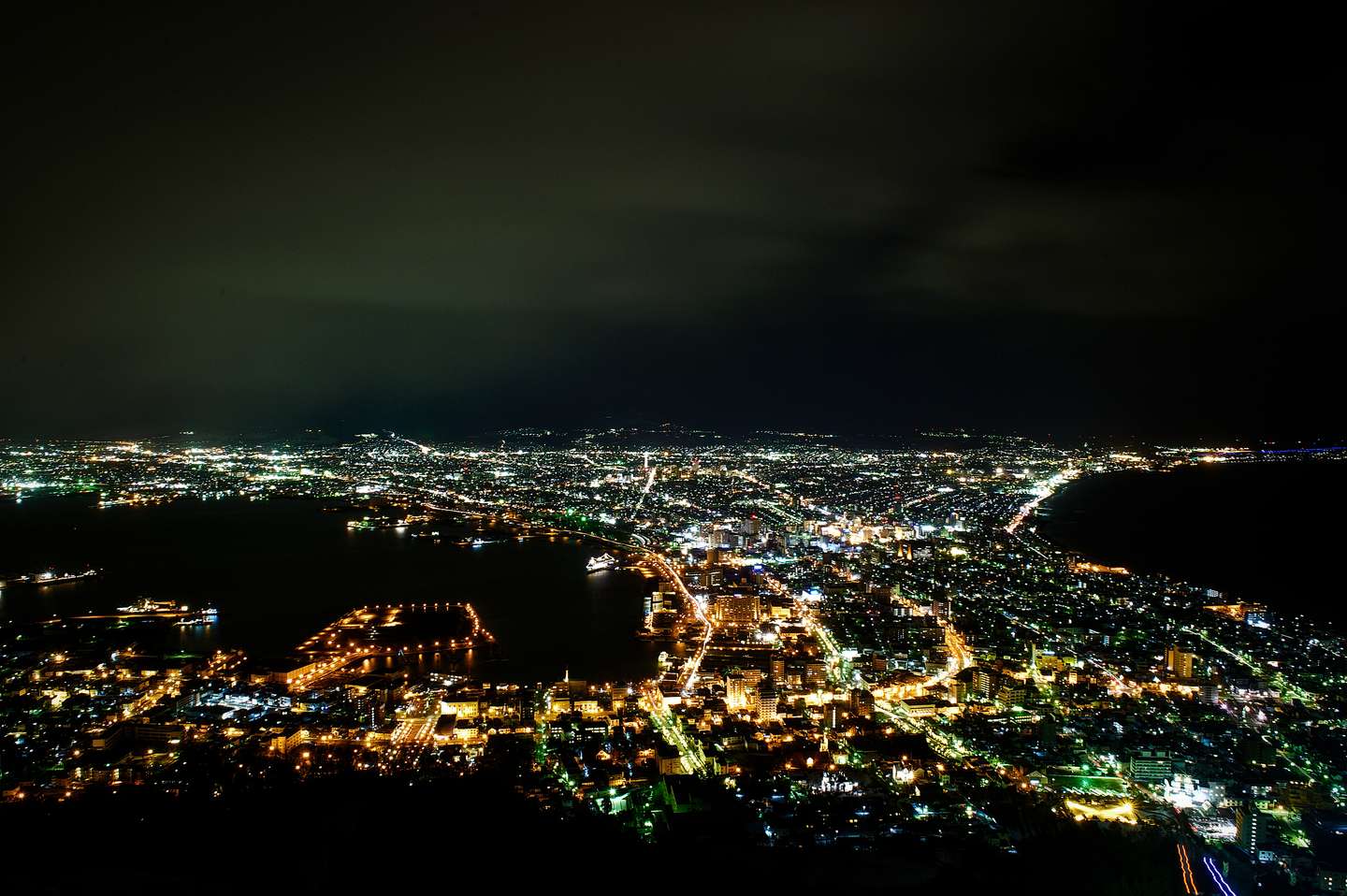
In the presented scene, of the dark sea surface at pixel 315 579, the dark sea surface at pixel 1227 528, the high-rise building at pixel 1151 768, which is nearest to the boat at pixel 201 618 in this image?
the dark sea surface at pixel 315 579

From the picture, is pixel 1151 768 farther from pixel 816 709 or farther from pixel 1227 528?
pixel 1227 528

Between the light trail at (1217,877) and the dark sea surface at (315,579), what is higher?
the light trail at (1217,877)

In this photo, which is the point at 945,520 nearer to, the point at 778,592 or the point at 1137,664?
the point at 778,592

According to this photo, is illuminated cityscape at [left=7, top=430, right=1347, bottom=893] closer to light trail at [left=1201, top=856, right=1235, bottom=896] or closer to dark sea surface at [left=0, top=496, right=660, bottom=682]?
light trail at [left=1201, top=856, right=1235, bottom=896]

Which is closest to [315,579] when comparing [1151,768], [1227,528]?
[1151,768]

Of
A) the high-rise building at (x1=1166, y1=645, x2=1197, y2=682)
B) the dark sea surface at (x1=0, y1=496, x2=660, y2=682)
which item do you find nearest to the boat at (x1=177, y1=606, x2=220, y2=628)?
the dark sea surface at (x1=0, y1=496, x2=660, y2=682)

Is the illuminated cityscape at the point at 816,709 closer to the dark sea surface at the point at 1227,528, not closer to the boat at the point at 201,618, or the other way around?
the boat at the point at 201,618
